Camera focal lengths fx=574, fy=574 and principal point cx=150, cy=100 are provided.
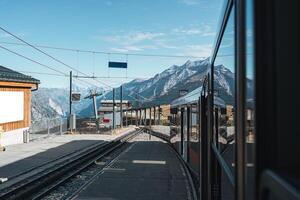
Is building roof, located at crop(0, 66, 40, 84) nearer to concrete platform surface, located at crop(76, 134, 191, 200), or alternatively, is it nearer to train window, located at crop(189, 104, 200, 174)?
concrete platform surface, located at crop(76, 134, 191, 200)

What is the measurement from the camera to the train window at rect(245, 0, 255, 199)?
1756 mm

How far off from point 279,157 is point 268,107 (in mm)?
143

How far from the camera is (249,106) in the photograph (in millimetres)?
1878

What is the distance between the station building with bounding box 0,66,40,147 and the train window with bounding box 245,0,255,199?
29.8 metres

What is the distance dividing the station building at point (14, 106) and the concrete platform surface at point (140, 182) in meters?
10.2

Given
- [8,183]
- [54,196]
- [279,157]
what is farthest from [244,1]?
[8,183]

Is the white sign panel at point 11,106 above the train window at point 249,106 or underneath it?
above

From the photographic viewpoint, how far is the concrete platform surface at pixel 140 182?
14.5 m

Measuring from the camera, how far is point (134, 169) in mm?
21594

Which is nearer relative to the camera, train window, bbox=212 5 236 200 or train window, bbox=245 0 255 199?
train window, bbox=245 0 255 199

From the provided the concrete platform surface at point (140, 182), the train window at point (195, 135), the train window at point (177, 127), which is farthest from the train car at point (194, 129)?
the train window at point (177, 127)

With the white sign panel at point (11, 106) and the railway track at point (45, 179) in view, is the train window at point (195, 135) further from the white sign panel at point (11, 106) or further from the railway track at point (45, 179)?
the white sign panel at point (11, 106)

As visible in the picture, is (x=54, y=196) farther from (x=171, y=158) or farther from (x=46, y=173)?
(x=171, y=158)

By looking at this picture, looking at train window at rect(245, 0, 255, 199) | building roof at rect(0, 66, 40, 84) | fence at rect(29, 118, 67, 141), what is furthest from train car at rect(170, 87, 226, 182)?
fence at rect(29, 118, 67, 141)
